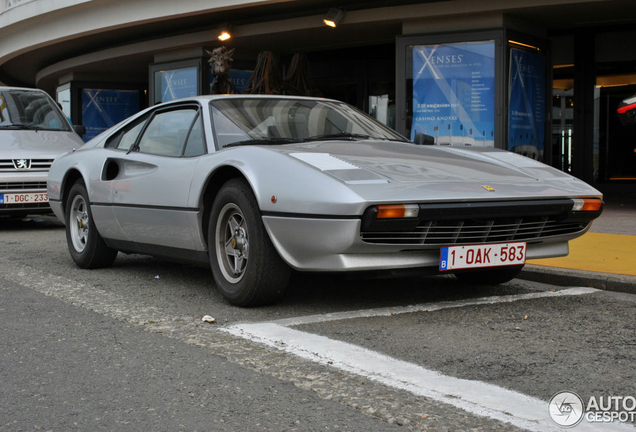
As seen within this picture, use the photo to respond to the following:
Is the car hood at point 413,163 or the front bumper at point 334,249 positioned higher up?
the car hood at point 413,163

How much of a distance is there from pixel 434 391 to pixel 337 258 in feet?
4.15

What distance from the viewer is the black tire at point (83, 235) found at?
245 inches

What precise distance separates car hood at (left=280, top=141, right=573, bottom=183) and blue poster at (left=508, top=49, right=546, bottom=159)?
313 inches

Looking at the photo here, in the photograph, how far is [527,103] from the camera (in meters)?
13.4

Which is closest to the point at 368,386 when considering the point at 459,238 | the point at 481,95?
the point at 459,238

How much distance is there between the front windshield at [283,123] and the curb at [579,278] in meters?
1.42

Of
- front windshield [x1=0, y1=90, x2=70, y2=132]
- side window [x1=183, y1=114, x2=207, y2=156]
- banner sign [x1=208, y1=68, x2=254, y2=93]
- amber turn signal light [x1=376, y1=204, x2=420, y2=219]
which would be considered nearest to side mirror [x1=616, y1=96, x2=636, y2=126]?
amber turn signal light [x1=376, y1=204, x2=420, y2=219]

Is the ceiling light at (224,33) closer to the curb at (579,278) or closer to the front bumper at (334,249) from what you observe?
the curb at (579,278)

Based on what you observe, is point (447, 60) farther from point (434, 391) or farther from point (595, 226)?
point (434, 391)

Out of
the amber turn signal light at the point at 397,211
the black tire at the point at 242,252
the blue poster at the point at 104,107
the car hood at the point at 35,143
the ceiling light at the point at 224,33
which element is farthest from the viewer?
the blue poster at the point at 104,107

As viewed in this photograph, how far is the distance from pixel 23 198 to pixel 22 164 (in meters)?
0.43

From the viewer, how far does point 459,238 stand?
14.3ft

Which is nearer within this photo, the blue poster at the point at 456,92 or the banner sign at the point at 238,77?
the blue poster at the point at 456,92

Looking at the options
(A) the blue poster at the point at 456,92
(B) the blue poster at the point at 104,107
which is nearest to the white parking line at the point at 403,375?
(A) the blue poster at the point at 456,92
